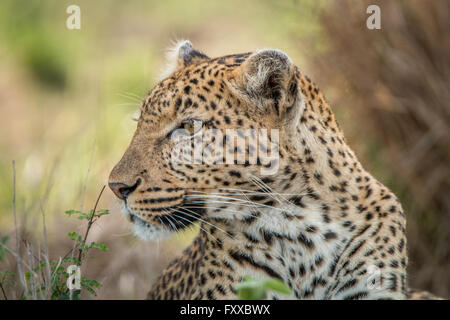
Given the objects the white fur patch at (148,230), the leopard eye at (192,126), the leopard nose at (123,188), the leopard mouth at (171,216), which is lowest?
the white fur patch at (148,230)

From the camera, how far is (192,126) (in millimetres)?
3693

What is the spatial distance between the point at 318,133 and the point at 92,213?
131 cm

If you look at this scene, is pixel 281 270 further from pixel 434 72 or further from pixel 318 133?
pixel 434 72

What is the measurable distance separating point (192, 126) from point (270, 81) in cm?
49

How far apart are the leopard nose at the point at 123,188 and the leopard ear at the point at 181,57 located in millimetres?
982

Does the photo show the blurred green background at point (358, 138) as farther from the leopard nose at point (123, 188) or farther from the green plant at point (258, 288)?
the green plant at point (258, 288)

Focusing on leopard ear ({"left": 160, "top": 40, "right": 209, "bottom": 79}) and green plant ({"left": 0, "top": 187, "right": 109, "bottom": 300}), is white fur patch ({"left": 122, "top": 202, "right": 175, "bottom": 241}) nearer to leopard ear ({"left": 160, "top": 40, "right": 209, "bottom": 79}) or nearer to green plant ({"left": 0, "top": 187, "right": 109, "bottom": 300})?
green plant ({"left": 0, "top": 187, "right": 109, "bottom": 300})

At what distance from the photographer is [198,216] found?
380 centimetres

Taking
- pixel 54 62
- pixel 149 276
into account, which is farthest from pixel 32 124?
pixel 149 276

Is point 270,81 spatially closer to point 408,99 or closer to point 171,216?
point 171,216

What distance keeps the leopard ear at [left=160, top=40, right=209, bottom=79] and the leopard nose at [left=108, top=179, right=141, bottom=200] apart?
982 millimetres

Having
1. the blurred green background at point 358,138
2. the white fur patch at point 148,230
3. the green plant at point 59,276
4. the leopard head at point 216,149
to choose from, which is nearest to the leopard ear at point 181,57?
the leopard head at point 216,149

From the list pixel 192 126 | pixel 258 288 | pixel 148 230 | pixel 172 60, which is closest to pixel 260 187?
pixel 192 126

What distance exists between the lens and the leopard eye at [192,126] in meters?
3.67
